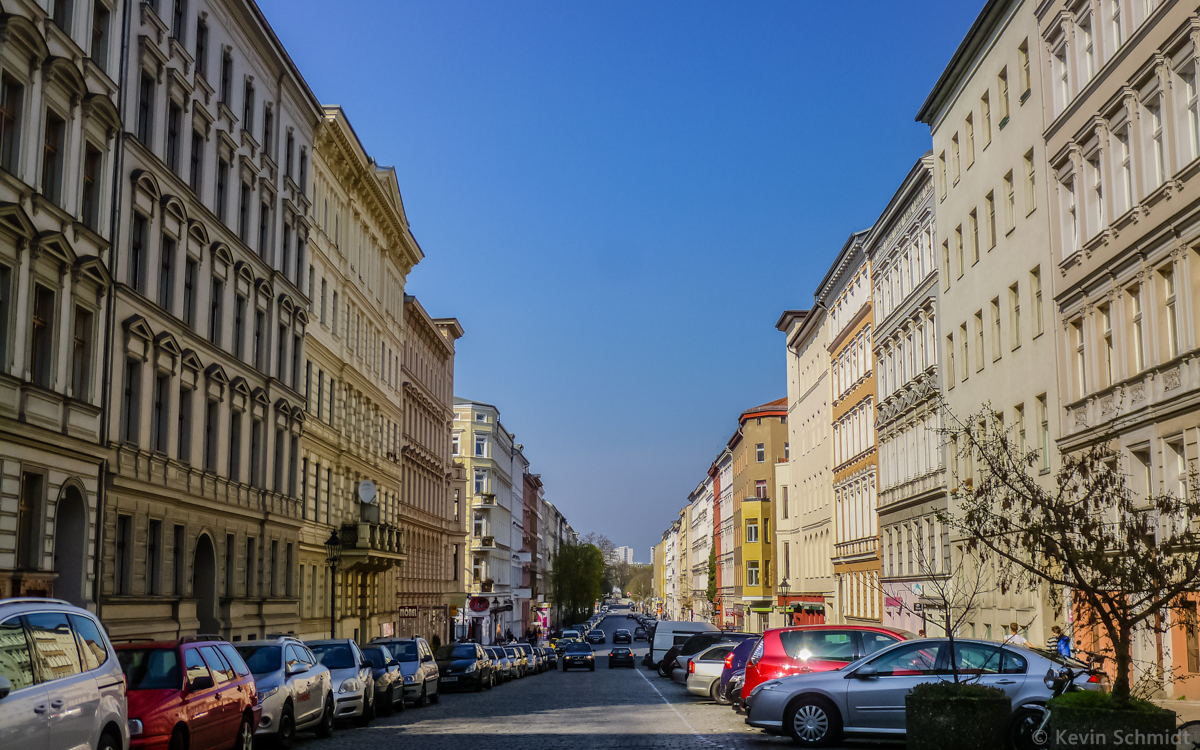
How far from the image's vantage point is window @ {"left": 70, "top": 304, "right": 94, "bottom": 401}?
25734 mm

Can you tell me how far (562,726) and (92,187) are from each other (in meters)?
14.6

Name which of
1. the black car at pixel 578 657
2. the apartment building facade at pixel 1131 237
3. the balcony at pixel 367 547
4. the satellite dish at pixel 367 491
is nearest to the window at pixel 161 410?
the balcony at pixel 367 547

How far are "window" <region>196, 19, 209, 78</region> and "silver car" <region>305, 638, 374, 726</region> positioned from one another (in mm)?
16208

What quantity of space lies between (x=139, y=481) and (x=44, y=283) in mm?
6034

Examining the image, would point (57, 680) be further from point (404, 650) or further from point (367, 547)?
point (367, 547)

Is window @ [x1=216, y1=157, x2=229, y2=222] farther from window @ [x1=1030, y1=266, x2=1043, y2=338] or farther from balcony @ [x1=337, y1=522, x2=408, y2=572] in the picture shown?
window @ [x1=1030, y1=266, x2=1043, y2=338]

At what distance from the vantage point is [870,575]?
2280 inches

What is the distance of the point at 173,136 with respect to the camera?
102 ft

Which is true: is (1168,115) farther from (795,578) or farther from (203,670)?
(795,578)

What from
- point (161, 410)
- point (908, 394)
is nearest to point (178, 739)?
point (161, 410)

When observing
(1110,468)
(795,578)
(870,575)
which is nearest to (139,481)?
(1110,468)

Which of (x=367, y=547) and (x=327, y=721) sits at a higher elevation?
(x=367, y=547)

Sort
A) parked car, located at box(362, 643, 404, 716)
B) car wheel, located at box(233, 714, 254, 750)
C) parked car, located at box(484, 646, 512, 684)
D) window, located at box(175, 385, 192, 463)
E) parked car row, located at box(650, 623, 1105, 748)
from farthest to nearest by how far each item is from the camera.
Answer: parked car, located at box(484, 646, 512, 684) → window, located at box(175, 385, 192, 463) → parked car, located at box(362, 643, 404, 716) → parked car row, located at box(650, 623, 1105, 748) → car wheel, located at box(233, 714, 254, 750)

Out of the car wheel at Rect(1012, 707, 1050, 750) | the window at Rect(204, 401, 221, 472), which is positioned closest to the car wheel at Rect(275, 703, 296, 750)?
the car wheel at Rect(1012, 707, 1050, 750)
